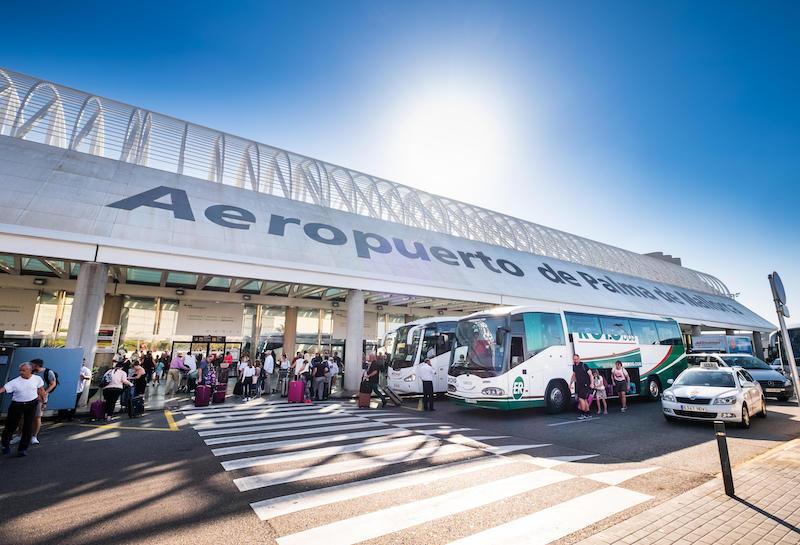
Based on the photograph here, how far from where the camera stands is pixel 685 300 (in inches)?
1656

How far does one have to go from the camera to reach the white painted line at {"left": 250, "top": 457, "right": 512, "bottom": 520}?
15.0 feet

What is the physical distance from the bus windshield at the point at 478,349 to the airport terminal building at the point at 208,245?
5.89m

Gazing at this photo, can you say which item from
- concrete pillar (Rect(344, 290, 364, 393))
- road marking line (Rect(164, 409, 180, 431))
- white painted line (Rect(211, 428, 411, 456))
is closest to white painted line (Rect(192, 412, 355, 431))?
road marking line (Rect(164, 409, 180, 431))

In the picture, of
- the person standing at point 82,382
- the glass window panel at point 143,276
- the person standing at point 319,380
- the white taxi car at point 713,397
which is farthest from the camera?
the glass window panel at point 143,276

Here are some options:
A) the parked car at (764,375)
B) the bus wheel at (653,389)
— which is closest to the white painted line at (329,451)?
the bus wheel at (653,389)

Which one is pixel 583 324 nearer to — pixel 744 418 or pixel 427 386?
pixel 744 418

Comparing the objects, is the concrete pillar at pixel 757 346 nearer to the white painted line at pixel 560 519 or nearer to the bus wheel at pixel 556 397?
the bus wheel at pixel 556 397

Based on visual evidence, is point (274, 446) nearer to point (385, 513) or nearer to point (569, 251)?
point (385, 513)

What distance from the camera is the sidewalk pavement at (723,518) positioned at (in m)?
3.77

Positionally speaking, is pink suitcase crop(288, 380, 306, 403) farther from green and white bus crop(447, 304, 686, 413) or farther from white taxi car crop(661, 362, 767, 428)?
white taxi car crop(661, 362, 767, 428)

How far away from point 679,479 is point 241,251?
14.7m

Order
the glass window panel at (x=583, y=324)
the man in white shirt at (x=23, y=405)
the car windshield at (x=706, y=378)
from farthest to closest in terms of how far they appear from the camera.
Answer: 1. the glass window panel at (x=583, y=324)
2. the car windshield at (x=706, y=378)
3. the man in white shirt at (x=23, y=405)

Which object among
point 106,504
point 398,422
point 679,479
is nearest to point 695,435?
point 679,479

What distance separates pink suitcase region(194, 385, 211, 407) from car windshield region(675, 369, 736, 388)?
609 inches
